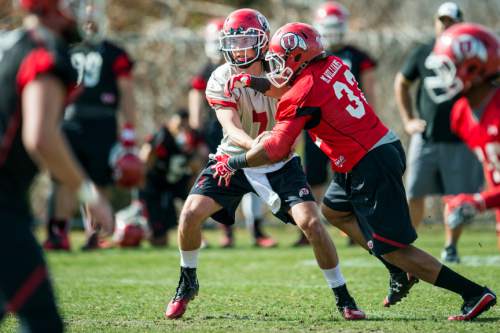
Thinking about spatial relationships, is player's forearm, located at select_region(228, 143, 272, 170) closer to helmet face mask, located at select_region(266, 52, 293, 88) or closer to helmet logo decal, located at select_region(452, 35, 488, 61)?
helmet face mask, located at select_region(266, 52, 293, 88)

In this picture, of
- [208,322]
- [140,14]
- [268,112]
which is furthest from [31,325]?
[140,14]

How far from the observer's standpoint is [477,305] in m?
5.08

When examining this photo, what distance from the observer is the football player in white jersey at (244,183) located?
538 cm

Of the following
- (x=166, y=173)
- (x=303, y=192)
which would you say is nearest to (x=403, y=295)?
(x=303, y=192)

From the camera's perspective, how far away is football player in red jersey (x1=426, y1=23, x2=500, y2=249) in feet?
13.9

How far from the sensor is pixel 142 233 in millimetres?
10172

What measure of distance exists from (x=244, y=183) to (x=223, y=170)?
0.34 metres

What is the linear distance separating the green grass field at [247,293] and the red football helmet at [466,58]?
136 cm

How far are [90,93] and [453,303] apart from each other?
5.00m

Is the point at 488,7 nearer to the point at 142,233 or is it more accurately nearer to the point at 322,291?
the point at 142,233

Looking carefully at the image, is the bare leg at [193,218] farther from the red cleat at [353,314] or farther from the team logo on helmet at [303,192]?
the red cleat at [353,314]

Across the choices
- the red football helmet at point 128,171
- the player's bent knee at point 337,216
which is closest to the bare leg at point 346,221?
the player's bent knee at point 337,216

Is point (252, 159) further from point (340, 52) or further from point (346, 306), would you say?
point (340, 52)

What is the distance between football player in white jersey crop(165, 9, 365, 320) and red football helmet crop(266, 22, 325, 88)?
45cm
